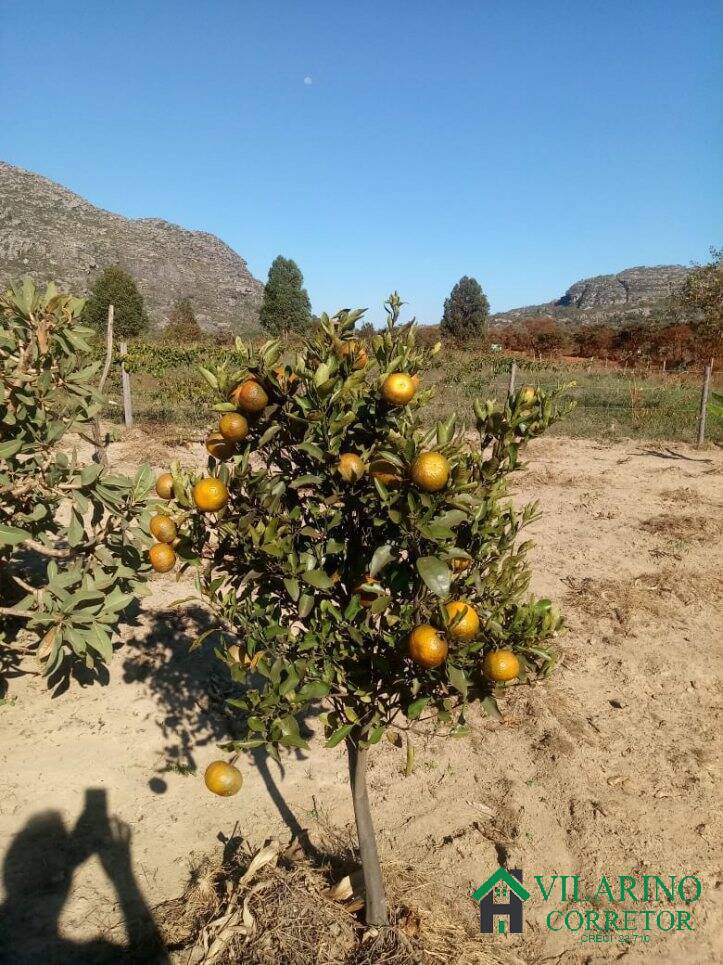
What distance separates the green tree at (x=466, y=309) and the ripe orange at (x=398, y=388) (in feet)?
141

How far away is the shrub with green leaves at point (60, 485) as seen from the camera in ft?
6.64

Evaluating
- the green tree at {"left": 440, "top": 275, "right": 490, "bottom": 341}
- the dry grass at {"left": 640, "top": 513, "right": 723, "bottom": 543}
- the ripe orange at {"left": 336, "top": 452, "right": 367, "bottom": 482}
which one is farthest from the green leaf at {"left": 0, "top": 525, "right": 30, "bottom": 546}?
the green tree at {"left": 440, "top": 275, "right": 490, "bottom": 341}

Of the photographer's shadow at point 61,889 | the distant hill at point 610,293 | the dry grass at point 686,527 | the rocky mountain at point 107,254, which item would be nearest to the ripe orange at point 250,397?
the photographer's shadow at point 61,889

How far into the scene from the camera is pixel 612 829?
2.86 meters

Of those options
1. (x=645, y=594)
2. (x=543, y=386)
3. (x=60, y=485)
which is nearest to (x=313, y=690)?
(x=60, y=485)

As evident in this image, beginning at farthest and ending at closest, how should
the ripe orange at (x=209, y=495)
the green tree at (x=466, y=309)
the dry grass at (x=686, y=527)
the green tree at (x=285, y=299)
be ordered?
the green tree at (x=466, y=309) < the green tree at (x=285, y=299) < the dry grass at (x=686, y=527) < the ripe orange at (x=209, y=495)

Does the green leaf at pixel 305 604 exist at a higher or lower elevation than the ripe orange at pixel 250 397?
lower

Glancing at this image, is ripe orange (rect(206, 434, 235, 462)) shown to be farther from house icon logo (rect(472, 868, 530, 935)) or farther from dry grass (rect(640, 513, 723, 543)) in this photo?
dry grass (rect(640, 513, 723, 543))

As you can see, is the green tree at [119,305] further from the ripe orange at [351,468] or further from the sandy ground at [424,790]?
the ripe orange at [351,468]

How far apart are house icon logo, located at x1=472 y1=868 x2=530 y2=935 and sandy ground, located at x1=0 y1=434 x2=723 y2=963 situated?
5cm

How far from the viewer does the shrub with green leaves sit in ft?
6.64

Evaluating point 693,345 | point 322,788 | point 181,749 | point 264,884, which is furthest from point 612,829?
point 693,345

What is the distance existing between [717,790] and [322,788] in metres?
2.09

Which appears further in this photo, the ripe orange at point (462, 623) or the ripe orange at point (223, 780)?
the ripe orange at point (223, 780)
